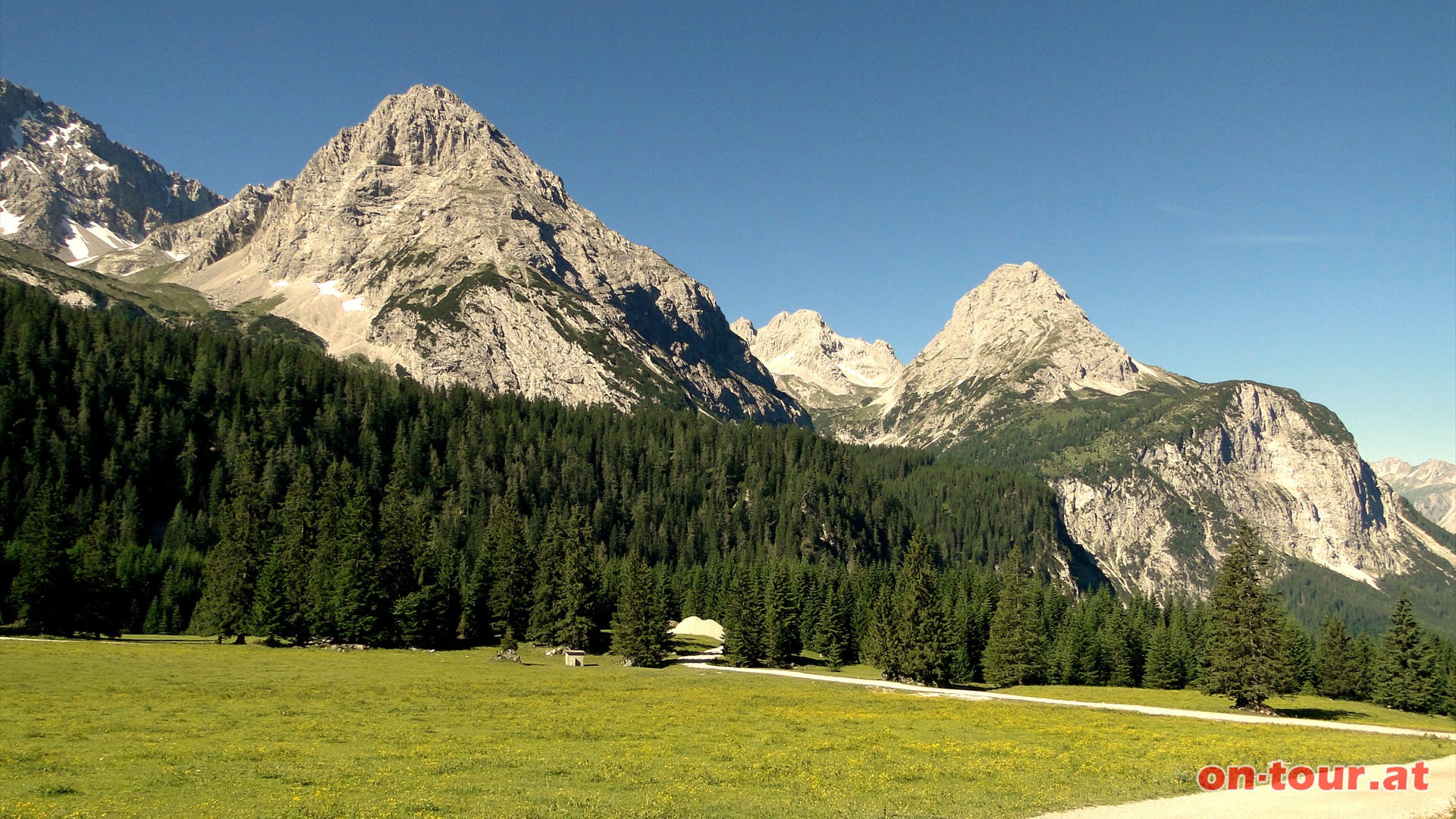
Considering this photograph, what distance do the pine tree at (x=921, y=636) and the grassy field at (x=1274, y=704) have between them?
641cm

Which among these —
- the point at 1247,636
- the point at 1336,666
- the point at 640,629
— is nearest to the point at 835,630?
the point at 640,629

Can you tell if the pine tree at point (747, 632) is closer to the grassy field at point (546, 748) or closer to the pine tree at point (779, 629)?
the pine tree at point (779, 629)

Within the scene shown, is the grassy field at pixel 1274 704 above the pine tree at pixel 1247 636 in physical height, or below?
below

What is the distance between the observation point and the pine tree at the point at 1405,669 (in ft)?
294

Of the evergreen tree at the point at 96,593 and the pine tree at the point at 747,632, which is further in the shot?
the pine tree at the point at 747,632

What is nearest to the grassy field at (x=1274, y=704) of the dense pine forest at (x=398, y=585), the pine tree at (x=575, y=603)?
the dense pine forest at (x=398, y=585)

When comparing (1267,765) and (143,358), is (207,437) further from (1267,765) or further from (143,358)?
(1267,765)

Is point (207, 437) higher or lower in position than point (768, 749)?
higher

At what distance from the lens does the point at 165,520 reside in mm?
150875

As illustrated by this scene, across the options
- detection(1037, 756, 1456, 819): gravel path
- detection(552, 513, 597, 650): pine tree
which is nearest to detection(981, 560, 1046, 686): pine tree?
detection(552, 513, 597, 650): pine tree

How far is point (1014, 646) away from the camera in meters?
90.0

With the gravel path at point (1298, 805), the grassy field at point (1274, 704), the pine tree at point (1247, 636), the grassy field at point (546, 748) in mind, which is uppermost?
the pine tree at point (1247, 636)

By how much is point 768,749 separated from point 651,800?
36.7ft

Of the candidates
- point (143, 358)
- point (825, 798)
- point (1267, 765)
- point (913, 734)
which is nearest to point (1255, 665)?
point (1267, 765)
